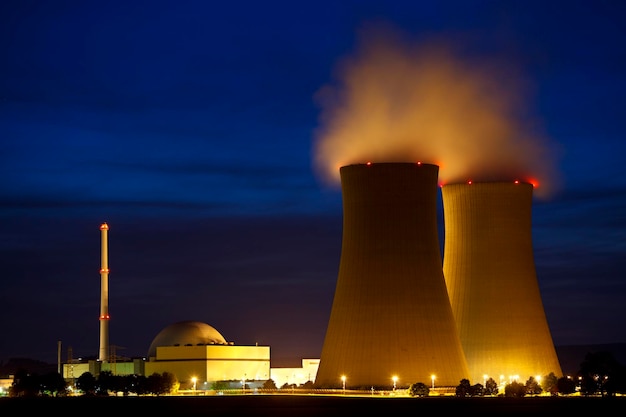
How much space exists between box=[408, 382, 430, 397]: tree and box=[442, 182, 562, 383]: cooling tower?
6.85 meters

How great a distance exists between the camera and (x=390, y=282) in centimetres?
5672

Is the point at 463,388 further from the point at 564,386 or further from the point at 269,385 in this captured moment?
the point at 269,385

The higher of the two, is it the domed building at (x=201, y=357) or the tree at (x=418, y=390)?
the domed building at (x=201, y=357)

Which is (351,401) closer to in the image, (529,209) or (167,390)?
(529,209)

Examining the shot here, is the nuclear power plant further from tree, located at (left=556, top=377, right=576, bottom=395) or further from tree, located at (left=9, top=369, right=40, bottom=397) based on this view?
tree, located at (left=9, top=369, right=40, bottom=397)

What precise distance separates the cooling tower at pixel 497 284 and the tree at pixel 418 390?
6.85m

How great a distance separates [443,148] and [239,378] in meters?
28.4

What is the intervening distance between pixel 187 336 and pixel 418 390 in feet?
97.8

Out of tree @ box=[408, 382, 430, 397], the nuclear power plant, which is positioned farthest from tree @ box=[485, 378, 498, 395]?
tree @ box=[408, 382, 430, 397]

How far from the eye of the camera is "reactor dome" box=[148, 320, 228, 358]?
278 ft

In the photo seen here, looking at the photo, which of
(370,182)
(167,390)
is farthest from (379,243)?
(167,390)

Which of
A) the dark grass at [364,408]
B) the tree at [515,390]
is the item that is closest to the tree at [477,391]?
the dark grass at [364,408]

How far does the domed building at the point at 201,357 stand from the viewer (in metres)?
81.7

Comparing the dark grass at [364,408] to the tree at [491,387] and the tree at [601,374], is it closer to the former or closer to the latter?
the tree at [491,387]
